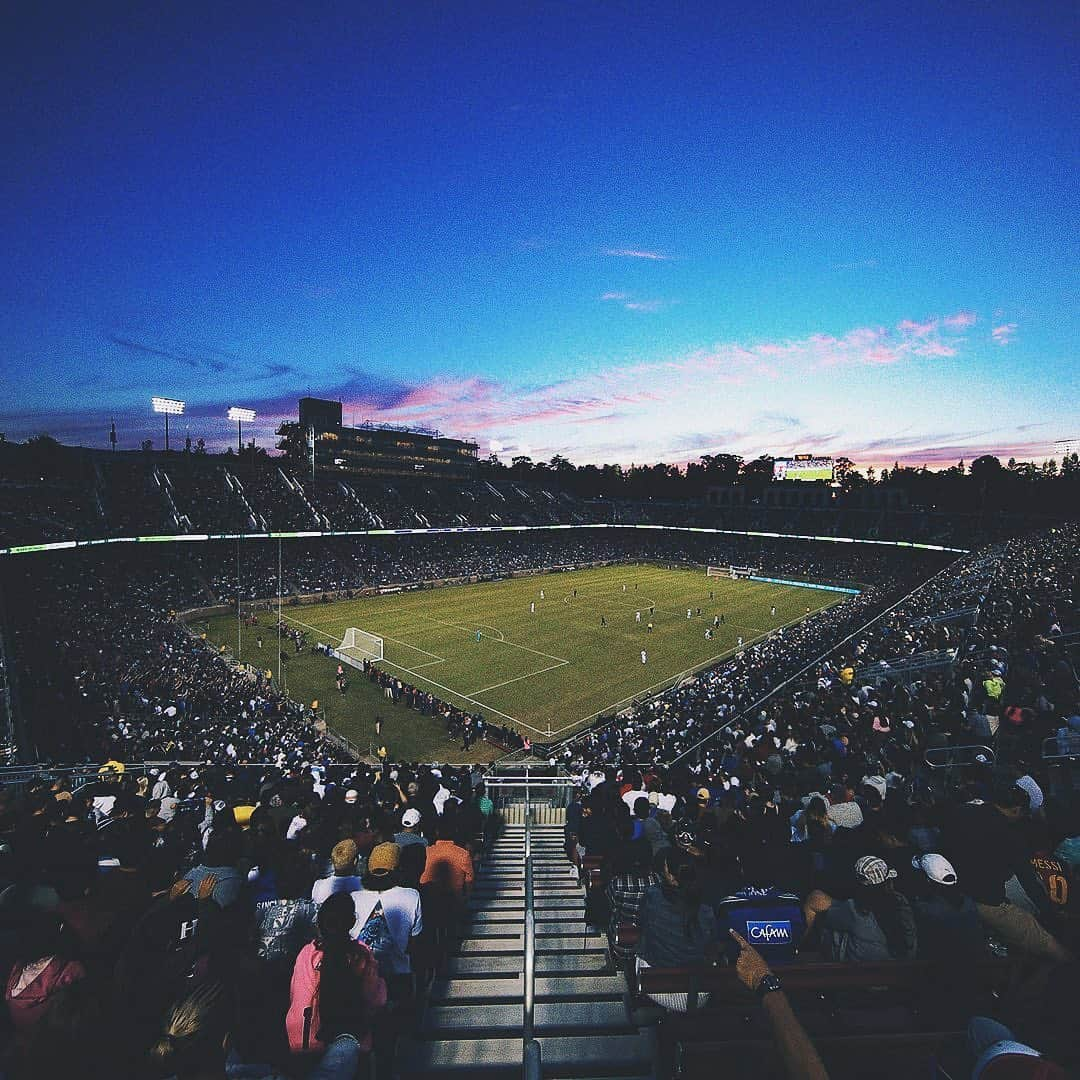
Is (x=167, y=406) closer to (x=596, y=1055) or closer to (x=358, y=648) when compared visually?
(x=358, y=648)

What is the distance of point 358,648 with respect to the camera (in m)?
34.1

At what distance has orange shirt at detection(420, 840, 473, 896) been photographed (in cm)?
487

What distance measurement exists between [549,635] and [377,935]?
36.6 metres

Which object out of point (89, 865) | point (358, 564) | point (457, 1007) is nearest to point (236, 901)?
point (89, 865)

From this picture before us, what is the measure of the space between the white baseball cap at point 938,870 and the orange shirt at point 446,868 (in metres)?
3.34

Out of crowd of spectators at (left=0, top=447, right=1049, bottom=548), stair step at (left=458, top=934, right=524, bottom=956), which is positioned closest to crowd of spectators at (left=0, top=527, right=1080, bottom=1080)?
stair step at (left=458, top=934, right=524, bottom=956)

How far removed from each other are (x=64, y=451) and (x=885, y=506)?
9762cm

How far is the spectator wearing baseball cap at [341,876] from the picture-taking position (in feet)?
13.8

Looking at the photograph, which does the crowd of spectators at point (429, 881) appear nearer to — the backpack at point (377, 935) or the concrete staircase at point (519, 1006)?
the backpack at point (377, 935)

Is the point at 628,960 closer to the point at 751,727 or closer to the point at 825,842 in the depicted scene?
the point at 825,842

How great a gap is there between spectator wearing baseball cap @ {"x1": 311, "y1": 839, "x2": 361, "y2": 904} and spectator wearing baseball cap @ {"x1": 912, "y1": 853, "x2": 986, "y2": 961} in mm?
3457

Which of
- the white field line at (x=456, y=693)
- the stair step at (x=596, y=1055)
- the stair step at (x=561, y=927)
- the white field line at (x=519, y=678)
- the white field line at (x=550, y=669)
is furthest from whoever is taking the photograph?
the white field line at (x=519, y=678)

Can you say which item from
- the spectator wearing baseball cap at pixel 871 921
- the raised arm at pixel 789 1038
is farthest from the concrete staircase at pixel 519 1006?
the raised arm at pixel 789 1038

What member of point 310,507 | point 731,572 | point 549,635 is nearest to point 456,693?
point 549,635
